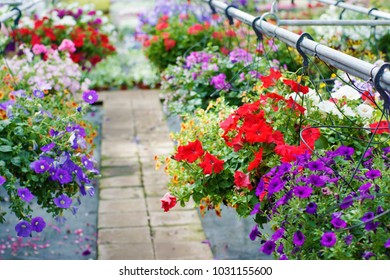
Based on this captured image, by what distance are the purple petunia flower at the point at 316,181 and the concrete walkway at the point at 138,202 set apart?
1840 millimetres

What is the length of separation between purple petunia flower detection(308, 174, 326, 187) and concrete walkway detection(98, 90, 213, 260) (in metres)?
1.84

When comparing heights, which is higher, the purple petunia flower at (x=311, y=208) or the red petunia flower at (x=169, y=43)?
the purple petunia flower at (x=311, y=208)

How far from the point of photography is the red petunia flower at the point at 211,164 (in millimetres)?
2127

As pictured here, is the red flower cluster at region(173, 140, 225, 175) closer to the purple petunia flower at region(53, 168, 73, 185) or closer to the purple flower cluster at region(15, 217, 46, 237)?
the purple petunia flower at region(53, 168, 73, 185)

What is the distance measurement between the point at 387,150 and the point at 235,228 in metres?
1.98

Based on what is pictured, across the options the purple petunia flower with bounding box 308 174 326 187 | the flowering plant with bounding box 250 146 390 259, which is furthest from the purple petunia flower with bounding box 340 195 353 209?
the purple petunia flower with bounding box 308 174 326 187

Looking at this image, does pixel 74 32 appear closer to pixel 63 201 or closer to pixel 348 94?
pixel 63 201

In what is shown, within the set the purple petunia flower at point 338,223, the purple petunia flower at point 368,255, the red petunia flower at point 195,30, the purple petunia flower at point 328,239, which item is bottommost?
the red petunia flower at point 195,30

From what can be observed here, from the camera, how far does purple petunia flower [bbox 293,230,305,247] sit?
62.6 inches

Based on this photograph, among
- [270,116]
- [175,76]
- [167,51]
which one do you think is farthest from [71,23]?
[270,116]

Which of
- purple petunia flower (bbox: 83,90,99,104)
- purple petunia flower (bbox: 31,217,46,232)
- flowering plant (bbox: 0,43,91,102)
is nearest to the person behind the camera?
purple petunia flower (bbox: 31,217,46,232)

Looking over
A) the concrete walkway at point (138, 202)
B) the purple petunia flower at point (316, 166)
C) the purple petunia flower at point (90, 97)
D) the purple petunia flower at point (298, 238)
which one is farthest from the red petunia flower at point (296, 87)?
the concrete walkway at point (138, 202)

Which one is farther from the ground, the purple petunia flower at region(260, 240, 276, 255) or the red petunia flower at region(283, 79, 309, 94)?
the red petunia flower at region(283, 79, 309, 94)

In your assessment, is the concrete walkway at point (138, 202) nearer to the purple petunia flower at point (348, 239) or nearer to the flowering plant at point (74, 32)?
the flowering plant at point (74, 32)
